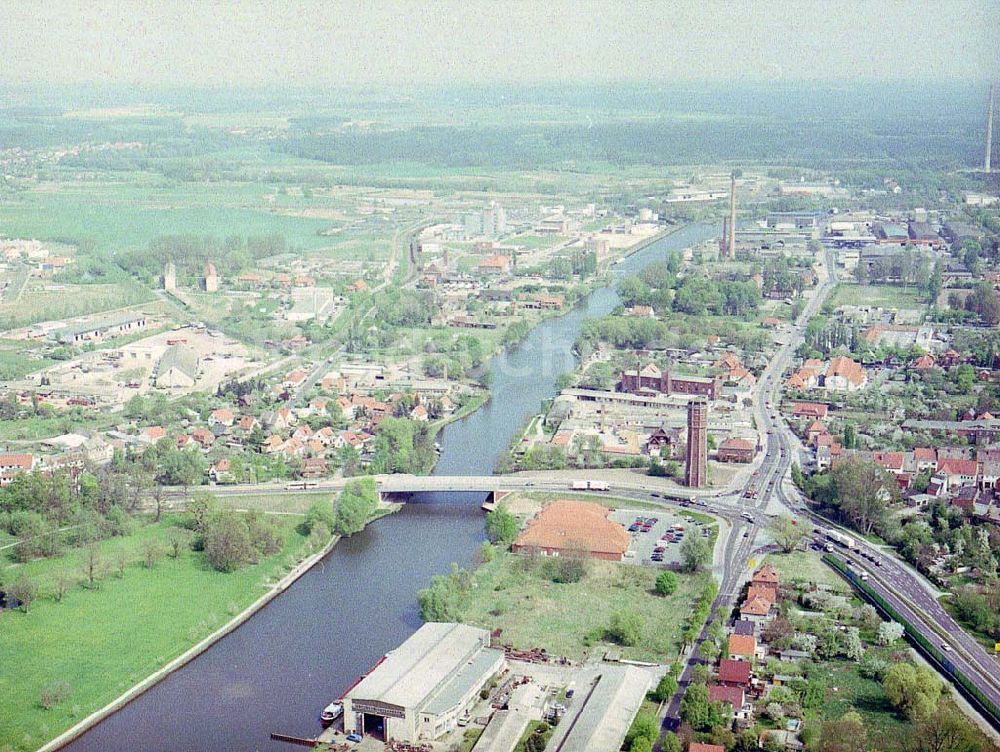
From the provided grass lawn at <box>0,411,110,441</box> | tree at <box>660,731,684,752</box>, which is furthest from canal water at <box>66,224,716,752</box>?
grass lawn at <box>0,411,110,441</box>

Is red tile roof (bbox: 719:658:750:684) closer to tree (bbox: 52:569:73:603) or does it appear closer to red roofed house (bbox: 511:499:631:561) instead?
red roofed house (bbox: 511:499:631:561)

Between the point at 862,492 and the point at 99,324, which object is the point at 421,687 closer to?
the point at 862,492

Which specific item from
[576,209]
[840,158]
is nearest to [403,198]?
[576,209]

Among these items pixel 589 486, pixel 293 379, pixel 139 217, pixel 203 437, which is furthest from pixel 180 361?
pixel 139 217

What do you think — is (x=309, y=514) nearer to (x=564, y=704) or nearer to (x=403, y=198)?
(x=564, y=704)

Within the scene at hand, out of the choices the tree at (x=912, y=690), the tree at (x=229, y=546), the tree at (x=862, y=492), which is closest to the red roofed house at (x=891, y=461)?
the tree at (x=862, y=492)
